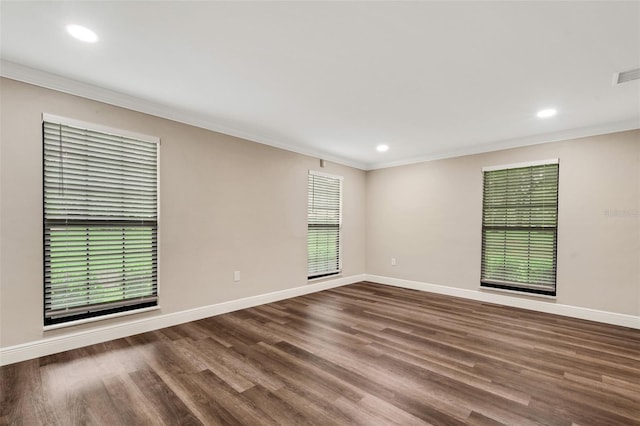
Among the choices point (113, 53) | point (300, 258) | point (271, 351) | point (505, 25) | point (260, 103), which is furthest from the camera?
point (300, 258)

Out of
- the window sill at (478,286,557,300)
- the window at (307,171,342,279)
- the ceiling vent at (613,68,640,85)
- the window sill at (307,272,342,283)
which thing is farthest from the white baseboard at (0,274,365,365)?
the ceiling vent at (613,68,640,85)

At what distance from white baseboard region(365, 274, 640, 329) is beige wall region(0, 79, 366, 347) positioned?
4.83 ft

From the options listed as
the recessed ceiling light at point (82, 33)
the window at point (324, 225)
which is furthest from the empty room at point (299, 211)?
the window at point (324, 225)

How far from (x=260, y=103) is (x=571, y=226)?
434 centimetres

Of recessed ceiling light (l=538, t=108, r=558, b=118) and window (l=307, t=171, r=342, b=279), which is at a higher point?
recessed ceiling light (l=538, t=108, r=558, b=118)

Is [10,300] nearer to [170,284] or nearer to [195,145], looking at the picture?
[170,284]

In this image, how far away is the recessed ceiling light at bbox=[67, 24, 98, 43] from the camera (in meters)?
1.97

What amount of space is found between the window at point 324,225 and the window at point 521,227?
8.24ft

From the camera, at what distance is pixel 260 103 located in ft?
10.4

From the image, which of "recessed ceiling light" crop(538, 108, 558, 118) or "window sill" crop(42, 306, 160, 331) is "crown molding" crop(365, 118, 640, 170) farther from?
"window sill" crop(42, 306, 160, 331)

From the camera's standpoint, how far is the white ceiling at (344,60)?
1800 millimetres

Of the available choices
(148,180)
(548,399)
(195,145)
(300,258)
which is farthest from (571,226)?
(148,180)

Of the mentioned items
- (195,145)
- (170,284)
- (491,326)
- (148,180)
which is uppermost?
(195,145)

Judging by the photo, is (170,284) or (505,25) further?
(170,284)
